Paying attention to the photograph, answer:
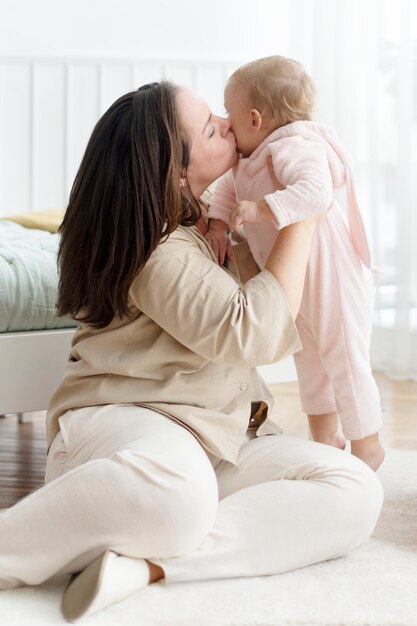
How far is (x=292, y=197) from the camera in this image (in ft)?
4.29

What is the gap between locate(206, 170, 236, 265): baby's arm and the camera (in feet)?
4.76

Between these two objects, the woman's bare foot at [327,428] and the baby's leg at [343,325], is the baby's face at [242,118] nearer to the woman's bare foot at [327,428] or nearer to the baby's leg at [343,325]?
the baby's leg at [343,325]

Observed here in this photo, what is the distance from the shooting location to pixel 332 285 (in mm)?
1518

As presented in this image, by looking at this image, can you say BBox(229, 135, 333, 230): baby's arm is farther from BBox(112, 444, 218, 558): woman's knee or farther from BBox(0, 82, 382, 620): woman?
BBox(112, 444, 218, 558): woman's knee

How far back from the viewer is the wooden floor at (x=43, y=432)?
1.80 m

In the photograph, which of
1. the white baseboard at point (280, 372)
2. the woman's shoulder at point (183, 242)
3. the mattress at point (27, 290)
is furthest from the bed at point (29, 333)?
the white baseboard at point (280, 372)

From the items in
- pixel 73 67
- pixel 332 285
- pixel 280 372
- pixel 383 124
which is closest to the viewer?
pixel 332 285

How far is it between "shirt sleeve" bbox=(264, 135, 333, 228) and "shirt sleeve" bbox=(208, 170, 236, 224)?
0.50ft

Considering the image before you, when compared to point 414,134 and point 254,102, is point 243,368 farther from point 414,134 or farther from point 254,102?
point 414,134

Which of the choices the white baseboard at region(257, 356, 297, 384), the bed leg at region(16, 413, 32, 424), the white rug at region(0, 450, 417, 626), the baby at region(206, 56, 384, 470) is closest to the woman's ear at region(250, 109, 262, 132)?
the baby at region(206, 56, 384, 470)

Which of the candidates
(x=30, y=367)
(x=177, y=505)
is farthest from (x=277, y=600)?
(x=30, y=367)

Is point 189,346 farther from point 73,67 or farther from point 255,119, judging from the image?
point 73,67

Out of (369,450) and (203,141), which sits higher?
(203,141)

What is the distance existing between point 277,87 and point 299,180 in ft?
0.54
